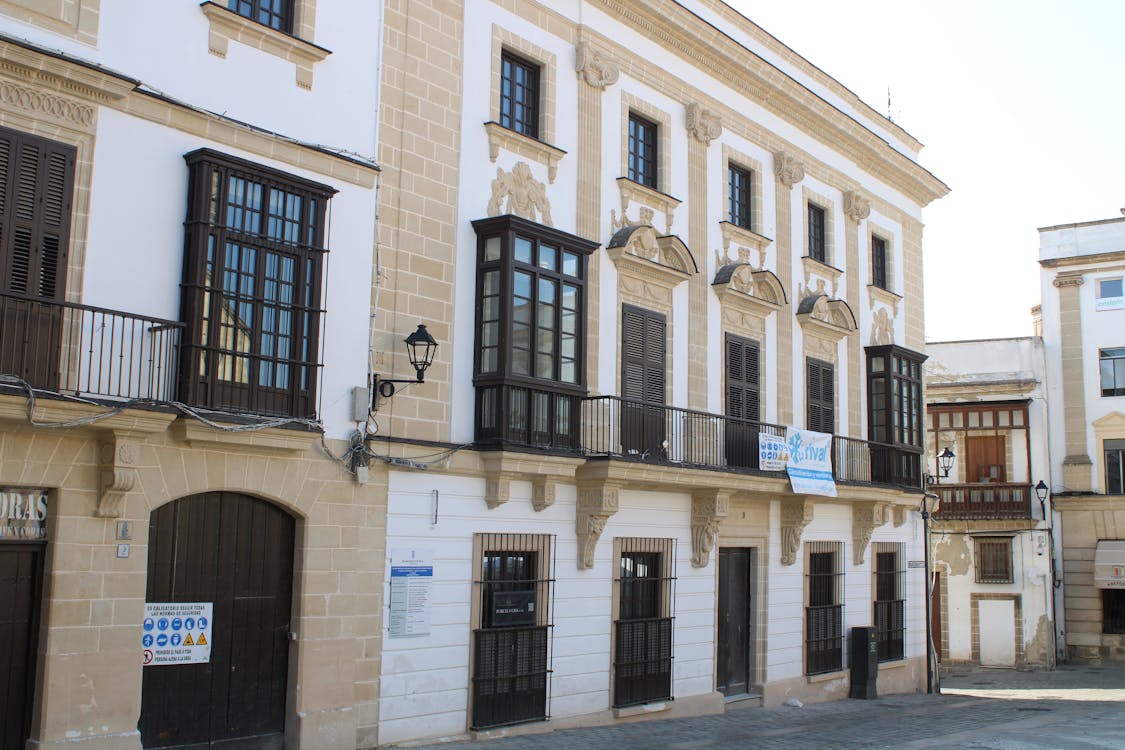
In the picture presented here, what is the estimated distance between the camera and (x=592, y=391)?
53.9ft

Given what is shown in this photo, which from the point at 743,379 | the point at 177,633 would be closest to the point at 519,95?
the point at 743,379

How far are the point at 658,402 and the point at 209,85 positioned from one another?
8.44m

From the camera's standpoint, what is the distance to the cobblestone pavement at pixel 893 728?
14.9 meters

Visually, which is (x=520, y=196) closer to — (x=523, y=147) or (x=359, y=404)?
(x=523, y=147)

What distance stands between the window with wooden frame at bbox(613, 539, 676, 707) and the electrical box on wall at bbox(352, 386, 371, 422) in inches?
197

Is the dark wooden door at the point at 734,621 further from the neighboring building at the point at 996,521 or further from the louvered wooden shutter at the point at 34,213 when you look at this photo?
the neighboring building at the point at 996,521

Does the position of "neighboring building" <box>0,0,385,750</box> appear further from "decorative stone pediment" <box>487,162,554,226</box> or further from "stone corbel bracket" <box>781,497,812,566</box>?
"stone corbel bracket" <box>781,497,812,566</box>

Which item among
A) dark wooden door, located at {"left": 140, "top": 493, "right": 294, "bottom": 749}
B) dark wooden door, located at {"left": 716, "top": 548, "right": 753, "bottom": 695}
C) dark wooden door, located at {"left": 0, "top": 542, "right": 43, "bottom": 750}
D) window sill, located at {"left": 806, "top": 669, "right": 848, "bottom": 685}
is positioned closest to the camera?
dark wooden door, located at {"left": 0, "top": 542, "right": 43, "bottom": 750}

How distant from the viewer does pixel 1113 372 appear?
3331 cm

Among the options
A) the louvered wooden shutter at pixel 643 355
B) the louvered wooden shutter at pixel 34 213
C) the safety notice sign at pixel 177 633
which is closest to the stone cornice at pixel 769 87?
the louvered wooden shutter at pixel 643 355

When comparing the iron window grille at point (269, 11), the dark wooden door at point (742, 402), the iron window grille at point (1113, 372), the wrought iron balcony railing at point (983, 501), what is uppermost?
the iron window grille at point (269, 11)

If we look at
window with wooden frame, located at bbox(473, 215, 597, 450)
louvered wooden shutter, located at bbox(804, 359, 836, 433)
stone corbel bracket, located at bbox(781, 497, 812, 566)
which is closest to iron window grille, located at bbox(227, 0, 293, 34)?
window with wooden frame, located at bbox(473, 215, 597, 450)

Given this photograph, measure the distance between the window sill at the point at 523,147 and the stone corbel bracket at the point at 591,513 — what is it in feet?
14.2

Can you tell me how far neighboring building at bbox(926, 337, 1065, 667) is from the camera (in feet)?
105
